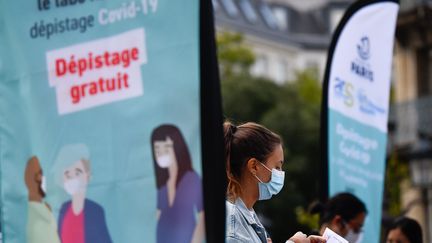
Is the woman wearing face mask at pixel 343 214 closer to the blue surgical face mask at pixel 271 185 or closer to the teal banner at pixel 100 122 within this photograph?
the blue surgical face mask at pixel 271 185

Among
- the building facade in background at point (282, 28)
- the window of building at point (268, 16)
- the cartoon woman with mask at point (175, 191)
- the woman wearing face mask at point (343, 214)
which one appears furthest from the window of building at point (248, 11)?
the cartoon woman with mask at point (175, 191)

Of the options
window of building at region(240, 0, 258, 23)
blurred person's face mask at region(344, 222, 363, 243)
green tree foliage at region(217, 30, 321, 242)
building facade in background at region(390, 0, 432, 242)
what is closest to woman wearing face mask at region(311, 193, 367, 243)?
blurred person's face mask at region(344, 222, 363, 243)

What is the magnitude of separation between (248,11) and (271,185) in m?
103

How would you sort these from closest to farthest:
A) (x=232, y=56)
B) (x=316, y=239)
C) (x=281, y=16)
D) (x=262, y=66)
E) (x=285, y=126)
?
→ (x=316, y=239), (x=285, y=126), (x=232, y=56), (x=262, y=66), (x=281, y=16)

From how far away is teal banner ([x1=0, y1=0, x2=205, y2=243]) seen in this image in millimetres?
5996

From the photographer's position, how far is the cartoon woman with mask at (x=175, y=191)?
5914mm

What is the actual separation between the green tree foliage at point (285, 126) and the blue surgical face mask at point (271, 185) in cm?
5143

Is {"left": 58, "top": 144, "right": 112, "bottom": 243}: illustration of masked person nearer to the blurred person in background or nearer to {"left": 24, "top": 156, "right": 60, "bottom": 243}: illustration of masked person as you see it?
{"left": 24, "top": 156, "right": 60, "bottom": 243}: illustration of masked person

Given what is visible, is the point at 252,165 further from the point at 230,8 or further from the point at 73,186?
the point at 230,8

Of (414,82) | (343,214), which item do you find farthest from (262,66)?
(343,214)

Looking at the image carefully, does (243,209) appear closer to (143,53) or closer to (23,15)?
(143,53)

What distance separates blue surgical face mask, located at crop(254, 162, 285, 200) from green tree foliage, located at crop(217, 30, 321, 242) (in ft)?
169

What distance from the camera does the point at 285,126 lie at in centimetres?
6338

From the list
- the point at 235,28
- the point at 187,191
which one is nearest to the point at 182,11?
the point at 187,191
